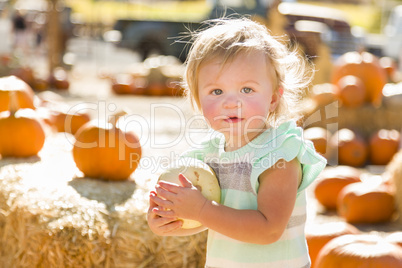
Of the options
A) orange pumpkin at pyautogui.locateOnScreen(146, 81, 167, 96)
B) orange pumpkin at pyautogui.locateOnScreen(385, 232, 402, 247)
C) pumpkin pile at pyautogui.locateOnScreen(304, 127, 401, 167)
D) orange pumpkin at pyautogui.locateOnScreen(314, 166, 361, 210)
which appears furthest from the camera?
orange pumpkin at pyautogui.locateOnScreen(146, 81, 167, 96)

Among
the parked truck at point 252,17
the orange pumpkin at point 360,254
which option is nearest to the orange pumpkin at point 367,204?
the orange pumpkin at point 360,254

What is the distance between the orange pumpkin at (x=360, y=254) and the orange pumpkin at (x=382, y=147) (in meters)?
3.77

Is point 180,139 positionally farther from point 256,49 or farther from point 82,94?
point 82,94

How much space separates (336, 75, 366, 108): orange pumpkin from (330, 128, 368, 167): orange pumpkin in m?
0.55

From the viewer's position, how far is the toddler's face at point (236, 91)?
1710mm

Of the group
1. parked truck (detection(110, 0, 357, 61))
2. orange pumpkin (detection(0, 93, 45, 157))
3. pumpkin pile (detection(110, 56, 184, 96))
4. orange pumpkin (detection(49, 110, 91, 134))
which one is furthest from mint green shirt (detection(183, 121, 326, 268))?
pumpkin pile (detection(110, 56, 184, 96))

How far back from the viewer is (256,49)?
5.71 ft

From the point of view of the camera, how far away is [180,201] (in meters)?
1.61

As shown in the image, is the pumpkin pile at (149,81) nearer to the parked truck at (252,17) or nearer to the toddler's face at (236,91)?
the parked truck at (252,17)

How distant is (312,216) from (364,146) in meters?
2.21

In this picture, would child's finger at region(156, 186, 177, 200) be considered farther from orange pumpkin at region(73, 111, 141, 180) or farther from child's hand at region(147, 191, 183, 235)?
orange pumpkin at region(73, 111, 141, 180)

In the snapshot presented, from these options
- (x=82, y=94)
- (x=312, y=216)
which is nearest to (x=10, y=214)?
(x=312, y=216)

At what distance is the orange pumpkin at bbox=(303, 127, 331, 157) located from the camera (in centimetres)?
616

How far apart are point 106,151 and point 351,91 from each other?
14.3ft
